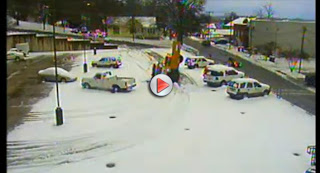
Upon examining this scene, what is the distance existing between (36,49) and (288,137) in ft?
102

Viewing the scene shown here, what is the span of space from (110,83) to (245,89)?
21.4ft

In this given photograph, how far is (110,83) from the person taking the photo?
653 inches

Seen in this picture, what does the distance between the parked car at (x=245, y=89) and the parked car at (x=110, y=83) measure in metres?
4.86

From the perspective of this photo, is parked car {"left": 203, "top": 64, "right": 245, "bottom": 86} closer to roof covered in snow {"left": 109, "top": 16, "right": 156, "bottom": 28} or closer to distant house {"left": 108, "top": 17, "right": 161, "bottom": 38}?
roof covered in snow {"left": 109, "top": 16, "right": 156, "bottom": 28}

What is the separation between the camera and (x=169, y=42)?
4166cm

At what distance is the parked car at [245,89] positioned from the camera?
589 inches

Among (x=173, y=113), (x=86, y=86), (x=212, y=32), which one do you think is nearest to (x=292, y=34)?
(x=173, y=113)

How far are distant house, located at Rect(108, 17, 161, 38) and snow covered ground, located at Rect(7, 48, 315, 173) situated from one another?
2773 centimetres

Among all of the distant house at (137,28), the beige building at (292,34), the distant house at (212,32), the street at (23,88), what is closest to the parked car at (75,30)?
the distant house at (137,28)

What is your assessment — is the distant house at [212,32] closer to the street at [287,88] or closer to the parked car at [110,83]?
the street at [287,88]
